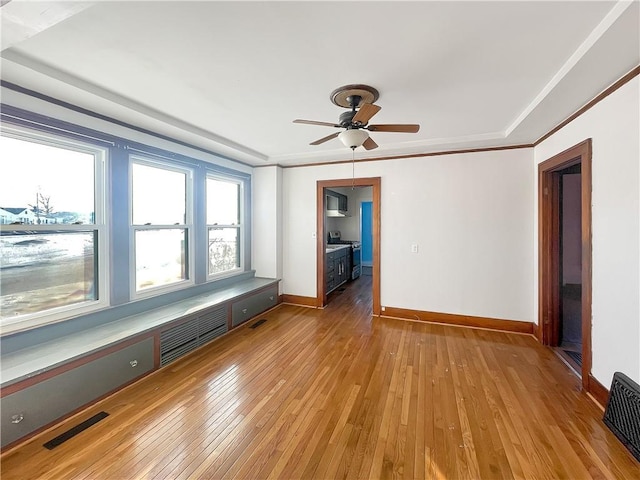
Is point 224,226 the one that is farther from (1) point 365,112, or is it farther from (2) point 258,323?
(1) point 365,112

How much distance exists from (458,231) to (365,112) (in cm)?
267

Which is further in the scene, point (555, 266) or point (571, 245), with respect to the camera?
point (571, 245)

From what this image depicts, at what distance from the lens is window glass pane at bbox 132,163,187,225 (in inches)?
126

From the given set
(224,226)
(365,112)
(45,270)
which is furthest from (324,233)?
(45,270)

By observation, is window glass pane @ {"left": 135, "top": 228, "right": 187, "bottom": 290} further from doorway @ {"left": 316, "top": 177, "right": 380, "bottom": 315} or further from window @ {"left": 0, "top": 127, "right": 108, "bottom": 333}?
doorway @ {"left": 316, "top": 177, "right": 380, "bottom": 315}

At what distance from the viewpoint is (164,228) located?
11.4 feet

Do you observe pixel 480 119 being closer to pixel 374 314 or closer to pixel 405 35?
pixel 405 35

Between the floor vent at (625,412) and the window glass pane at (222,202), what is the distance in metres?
4.64

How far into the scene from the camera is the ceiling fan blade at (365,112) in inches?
77.9

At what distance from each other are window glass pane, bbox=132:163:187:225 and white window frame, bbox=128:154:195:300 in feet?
0.15

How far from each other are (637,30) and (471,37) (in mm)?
828

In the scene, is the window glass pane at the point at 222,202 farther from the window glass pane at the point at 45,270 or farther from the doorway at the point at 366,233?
the doorway at the point at 366,233

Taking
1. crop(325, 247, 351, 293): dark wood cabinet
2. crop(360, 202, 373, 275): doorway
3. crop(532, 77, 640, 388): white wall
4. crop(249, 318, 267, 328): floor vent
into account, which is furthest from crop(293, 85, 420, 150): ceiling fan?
crop(360, 202, 373, 275): doorway

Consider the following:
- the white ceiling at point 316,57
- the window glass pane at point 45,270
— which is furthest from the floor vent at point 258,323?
the white ceiling at point 316,57
